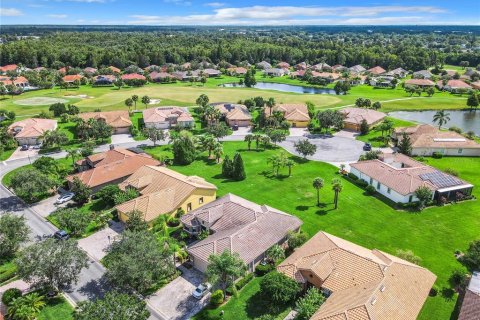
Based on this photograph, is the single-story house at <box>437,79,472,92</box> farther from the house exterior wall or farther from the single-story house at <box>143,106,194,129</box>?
the single-story house at <box>143,106,194,129</box>

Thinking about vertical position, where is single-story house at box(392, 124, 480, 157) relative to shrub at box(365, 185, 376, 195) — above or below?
above

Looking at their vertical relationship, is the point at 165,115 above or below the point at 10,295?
above

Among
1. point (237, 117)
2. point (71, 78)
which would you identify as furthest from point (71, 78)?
point (237, 117)

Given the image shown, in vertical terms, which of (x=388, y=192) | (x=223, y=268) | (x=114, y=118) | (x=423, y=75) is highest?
(x=423, y=75)

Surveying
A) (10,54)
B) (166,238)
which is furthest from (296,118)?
(10,54)

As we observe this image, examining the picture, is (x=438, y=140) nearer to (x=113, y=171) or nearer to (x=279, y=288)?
(x=279, y=288)

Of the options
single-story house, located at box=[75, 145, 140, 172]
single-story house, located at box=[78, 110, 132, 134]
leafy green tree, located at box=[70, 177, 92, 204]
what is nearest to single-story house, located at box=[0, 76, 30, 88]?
single-story house, located at box=[78, 110, 132, 134]

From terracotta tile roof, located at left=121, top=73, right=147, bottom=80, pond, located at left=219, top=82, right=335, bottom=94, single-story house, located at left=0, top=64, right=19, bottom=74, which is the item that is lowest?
pond, located at left=219, top=82, right=335, bottom=94
